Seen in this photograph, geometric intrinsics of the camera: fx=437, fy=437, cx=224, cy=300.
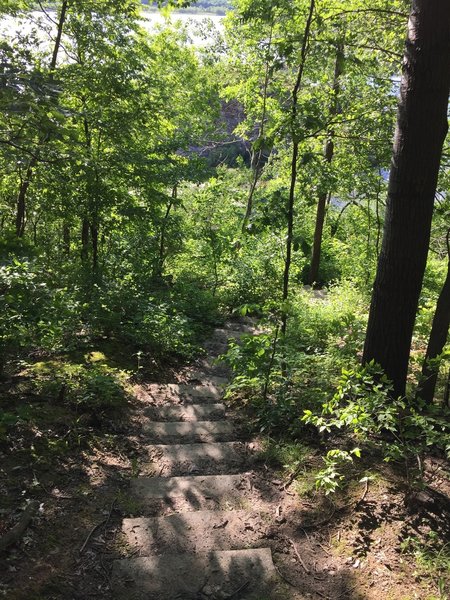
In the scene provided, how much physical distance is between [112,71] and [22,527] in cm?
704

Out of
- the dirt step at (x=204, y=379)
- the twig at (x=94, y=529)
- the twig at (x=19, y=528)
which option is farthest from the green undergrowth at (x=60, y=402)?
the dirt step at (x=204, y=379)

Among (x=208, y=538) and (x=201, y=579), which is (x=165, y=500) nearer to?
(x=208, y=538)

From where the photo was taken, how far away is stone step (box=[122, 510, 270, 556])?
2816 mm

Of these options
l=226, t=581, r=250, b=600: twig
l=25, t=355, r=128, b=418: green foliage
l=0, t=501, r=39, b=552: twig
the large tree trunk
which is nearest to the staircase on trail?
l=226, t=581, r=250, b=600: twig

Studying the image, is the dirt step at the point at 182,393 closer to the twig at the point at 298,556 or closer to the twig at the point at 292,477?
the twig at the point at 292,477

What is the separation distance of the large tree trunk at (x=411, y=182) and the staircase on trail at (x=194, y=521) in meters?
1.70

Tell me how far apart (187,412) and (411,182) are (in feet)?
10.9

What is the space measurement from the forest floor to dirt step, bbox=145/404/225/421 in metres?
0.92

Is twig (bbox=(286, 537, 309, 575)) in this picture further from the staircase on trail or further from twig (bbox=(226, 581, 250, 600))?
twig (bbox=(226, 581, 250, 600))

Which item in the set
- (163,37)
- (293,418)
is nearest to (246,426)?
(293,418)

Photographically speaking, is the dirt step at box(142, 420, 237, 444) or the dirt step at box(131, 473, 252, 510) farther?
the dirt step at box(142, 420, 237, 444)

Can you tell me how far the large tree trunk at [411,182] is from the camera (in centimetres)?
336

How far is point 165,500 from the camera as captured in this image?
3.35 meters

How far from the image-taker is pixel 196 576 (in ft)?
8.34
